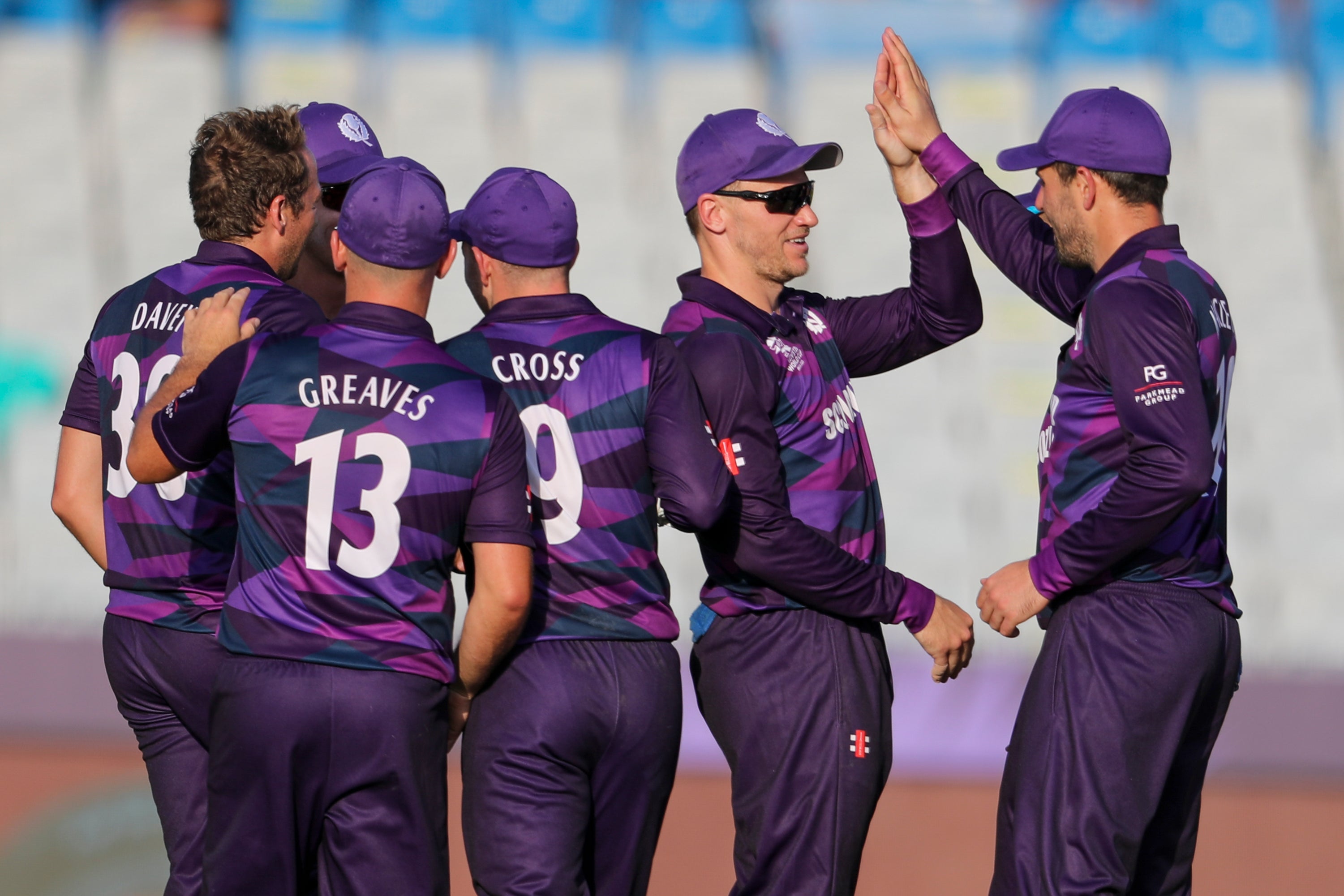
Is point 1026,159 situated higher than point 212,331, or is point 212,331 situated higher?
point 1026,159

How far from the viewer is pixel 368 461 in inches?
114

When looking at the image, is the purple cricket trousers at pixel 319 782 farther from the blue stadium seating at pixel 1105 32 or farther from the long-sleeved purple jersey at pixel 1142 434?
the blue stadium seating at pixel 1105 32

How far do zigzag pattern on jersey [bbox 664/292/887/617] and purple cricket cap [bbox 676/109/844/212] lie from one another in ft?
1.07

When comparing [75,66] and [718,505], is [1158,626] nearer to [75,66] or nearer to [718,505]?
[718,505]

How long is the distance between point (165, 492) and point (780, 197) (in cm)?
165

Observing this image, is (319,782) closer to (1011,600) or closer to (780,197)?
(1011,600)

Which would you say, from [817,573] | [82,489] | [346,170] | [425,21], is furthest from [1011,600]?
[425,21]

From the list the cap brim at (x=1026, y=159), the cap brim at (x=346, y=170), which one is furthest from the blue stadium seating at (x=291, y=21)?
the cap brim at (x=1026, y=159)

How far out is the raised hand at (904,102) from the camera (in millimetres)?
4070

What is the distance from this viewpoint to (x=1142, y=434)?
326 centimetres

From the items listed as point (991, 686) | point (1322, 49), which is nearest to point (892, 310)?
point (991, 686)

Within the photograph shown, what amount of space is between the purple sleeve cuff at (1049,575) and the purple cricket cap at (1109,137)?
3.09 ft

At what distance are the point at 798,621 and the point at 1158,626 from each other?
83 centimetres

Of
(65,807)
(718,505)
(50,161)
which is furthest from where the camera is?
(50,161)
